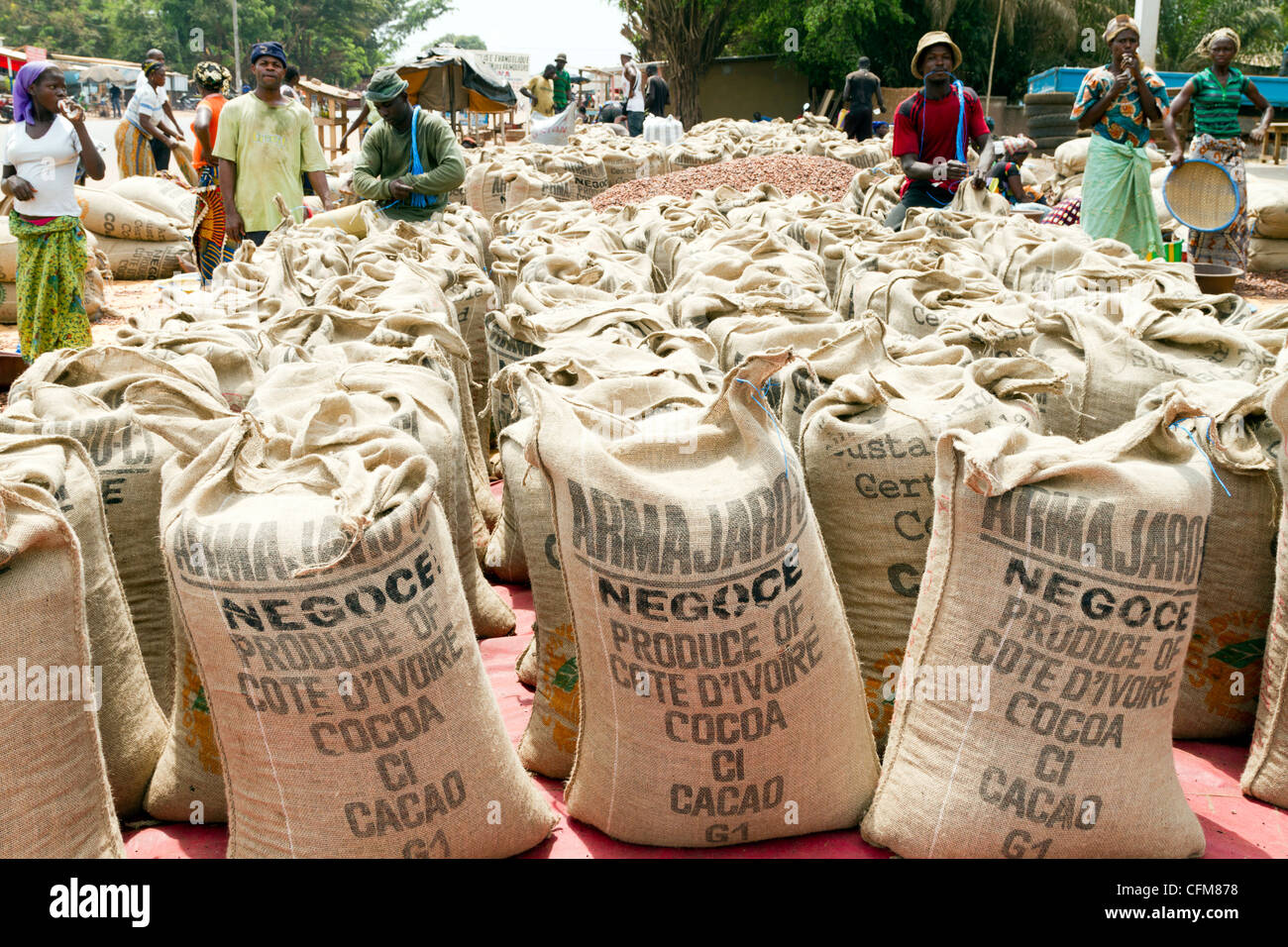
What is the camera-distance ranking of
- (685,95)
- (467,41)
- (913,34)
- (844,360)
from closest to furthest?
(844,360)
(685,95)
(913,34)
(467,41)

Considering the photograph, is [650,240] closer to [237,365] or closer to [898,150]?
[898,150]

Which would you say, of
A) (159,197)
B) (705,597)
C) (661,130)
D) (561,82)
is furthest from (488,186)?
(561,82)

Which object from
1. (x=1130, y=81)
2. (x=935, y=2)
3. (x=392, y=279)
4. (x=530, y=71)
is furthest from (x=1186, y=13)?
(x=392, y=279)

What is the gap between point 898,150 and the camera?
5762mm

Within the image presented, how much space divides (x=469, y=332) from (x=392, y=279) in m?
0.49

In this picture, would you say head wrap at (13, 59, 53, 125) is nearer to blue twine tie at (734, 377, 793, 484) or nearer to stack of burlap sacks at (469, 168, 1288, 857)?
stack of burlap sacks at (469, 168, 1288, 857)

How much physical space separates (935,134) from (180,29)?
5210 centimetres

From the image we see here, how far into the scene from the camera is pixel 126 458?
2.03m

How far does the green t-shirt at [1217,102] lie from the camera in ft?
23.9

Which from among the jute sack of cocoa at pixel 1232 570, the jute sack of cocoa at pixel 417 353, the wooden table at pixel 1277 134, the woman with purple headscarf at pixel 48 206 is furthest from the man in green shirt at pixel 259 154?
the wooden table at pixel 1277 134

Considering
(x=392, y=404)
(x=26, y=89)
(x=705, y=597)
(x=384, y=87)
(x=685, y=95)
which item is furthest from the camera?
(x=685, y=95)

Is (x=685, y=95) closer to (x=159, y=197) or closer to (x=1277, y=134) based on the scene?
(x=1277, y=134)

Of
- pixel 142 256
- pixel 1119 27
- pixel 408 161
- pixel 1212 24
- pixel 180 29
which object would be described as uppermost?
pixel 180 29

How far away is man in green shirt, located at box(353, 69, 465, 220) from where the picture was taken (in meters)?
5.40
